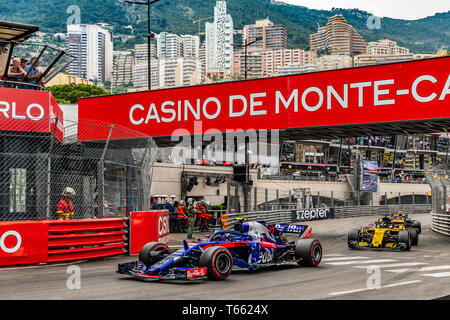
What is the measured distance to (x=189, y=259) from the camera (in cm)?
1033

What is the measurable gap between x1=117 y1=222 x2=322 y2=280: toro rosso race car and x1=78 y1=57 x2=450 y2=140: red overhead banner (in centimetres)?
714

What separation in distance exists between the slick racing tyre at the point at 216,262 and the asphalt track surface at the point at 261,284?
0.18 meters

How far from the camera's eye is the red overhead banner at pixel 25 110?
17234 mm

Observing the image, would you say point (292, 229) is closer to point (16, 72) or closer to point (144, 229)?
point (144, 229)

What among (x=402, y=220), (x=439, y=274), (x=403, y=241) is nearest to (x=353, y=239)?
(x=403, y=241)

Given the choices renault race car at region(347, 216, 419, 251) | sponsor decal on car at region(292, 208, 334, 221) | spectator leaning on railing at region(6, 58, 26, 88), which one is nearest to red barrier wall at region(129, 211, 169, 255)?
renault race car at region(347, 216, 419, 251)

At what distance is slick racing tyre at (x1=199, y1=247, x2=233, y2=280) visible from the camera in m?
9.98

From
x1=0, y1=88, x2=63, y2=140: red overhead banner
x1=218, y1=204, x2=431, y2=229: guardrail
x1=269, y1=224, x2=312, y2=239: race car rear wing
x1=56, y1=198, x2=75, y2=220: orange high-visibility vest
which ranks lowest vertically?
x1=218, y1=204, x2=431, y2=229: guardrail

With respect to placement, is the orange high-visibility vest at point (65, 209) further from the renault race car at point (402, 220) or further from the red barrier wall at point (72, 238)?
the renault race car at point (402, 220)

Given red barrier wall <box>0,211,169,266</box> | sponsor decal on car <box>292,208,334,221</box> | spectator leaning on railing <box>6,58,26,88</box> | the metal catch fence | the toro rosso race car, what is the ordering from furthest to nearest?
sponsor decal on car <box>292,208,334,221</box> < spectator leaning on railing <box>6,58,26,88</box> < the metal catch fence < red barrier wall <box>0,211,169,266</box> < the toro rosso race car

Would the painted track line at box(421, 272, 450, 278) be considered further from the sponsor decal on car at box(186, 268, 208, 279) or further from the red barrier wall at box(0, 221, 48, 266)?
the red barrier wall at box(0, 221, 48, 266)

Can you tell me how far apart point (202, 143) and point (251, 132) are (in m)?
3.76

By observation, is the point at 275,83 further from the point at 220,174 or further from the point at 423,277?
the point at 220,174
